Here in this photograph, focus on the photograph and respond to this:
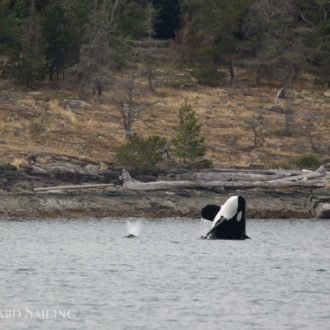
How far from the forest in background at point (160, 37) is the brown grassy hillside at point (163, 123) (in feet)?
8.65

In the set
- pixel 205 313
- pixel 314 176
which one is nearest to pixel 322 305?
pixel 205 313

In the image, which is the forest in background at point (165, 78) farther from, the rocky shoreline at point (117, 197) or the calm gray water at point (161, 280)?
the calm gray water at point (161, 280)

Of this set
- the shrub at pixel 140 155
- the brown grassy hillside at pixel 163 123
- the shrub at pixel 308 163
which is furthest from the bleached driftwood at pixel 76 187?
the shrub at pixel 308 163

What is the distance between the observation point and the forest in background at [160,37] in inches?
3019

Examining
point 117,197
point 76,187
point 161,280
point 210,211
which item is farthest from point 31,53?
point 161,280

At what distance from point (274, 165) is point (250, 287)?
35032mm

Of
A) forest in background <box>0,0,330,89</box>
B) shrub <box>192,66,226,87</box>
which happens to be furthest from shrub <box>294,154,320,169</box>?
shrub <box>192,66,226,87</box>

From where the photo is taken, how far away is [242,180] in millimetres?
55812

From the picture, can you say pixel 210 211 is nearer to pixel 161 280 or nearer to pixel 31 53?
pixel 161 280

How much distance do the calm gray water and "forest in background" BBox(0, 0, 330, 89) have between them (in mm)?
32389

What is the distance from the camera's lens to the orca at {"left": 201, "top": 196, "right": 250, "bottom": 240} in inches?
1419

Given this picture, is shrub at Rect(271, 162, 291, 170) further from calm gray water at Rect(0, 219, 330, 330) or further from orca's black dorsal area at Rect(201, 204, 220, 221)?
orca's black dorsal area at Rect(201, 204, 220, 221)

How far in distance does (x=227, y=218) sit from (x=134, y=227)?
12481mm

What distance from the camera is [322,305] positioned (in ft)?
76.2
